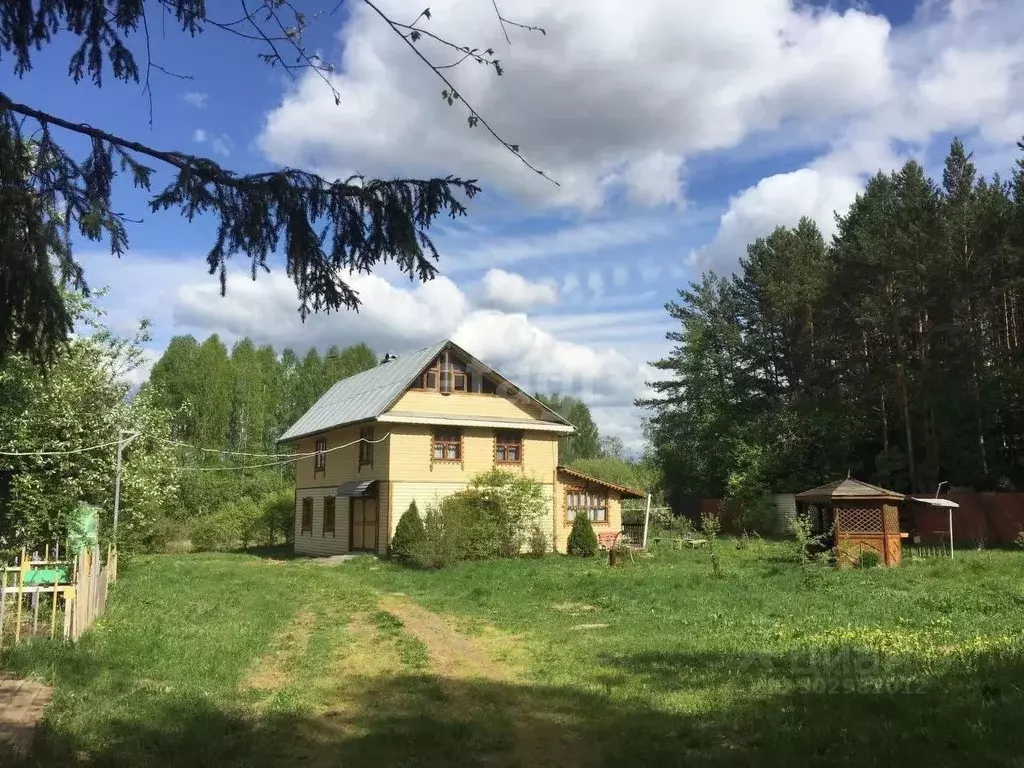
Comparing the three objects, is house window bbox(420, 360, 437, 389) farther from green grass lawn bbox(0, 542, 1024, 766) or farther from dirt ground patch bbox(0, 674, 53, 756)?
dirt ground patch bbox(0, 674, 53, 756)

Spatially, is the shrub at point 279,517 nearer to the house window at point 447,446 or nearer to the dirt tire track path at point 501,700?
the house window at point 447,446

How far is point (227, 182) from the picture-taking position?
5609mm

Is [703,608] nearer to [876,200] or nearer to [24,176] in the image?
[24,176]

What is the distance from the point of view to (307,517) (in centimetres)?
3500

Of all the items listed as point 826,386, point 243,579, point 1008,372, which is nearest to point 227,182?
point 243,579

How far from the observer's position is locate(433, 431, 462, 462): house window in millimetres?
29062

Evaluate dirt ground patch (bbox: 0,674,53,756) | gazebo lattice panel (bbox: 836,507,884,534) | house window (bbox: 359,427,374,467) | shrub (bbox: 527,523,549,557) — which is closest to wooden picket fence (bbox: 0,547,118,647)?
dirt ground patch (bbox: 0,674,53,756)

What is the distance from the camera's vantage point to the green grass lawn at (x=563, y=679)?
6086 millimetres

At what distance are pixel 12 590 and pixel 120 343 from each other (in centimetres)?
1497

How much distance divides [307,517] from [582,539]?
13.1 meters

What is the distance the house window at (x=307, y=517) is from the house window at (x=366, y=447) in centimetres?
578

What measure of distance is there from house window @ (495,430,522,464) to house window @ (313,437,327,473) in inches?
304

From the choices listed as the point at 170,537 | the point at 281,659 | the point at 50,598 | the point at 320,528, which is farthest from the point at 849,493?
the point at 170,537

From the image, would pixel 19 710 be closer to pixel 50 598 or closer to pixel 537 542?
pixel 50 598
